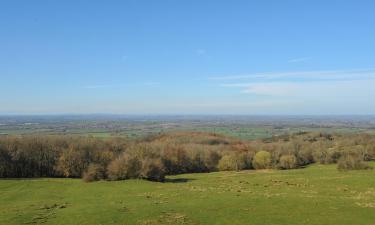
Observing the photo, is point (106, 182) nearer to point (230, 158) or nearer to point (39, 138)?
point (39, 138)

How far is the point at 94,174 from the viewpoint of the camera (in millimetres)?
68812

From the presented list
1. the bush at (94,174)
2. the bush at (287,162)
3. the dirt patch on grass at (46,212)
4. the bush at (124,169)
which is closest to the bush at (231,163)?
the bush at (287,162)

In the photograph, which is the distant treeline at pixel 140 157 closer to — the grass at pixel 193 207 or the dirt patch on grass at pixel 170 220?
the grass at pixel 193 207

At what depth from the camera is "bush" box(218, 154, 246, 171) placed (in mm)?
103062

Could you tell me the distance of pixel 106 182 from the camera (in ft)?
216

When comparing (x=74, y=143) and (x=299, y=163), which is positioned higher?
(x=74, y=143)

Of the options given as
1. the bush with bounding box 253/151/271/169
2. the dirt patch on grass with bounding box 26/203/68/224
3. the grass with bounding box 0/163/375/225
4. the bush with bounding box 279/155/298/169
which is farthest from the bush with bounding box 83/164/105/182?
the bush with bounding box 279/155/298/169

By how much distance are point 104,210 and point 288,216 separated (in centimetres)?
1652

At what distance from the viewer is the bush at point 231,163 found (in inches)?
4058

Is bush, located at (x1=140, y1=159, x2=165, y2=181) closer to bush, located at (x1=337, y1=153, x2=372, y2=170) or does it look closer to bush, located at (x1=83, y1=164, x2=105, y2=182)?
bush, located at (x1=83, y1=164, x2=105, y2=182)

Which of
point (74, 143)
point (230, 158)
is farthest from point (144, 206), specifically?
point (230, 158)

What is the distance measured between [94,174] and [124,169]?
5.33 m

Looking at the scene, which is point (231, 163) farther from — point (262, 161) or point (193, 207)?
point (193, 207)

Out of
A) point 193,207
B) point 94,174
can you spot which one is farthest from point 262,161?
point 193,207
